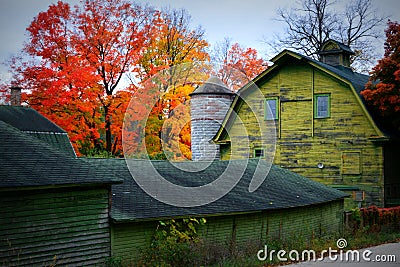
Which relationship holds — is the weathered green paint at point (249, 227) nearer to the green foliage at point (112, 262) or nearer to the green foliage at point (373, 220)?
the green foliage at point (112, 262)

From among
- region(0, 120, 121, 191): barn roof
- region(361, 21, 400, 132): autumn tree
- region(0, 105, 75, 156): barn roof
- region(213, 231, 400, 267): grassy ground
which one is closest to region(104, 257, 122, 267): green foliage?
region(0, 120, 121, 191): barn roof

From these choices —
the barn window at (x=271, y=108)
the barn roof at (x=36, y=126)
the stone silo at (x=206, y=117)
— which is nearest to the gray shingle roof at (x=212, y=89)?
the stone silo at (x=206, y=117)

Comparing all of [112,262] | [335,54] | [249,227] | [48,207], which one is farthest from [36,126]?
[335,54]

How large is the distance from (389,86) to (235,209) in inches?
472

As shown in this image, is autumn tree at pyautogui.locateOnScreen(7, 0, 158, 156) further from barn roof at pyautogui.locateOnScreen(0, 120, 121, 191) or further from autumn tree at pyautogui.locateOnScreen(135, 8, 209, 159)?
barn roof at pyautogui.locateOnScreen(0, 120, 121, 191)

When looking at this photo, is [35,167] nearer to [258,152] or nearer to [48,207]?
[48,207]

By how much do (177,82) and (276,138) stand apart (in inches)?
375

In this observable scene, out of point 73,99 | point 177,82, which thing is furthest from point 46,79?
point 177,82

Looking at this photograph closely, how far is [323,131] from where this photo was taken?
27.8 metres

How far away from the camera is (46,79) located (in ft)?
98.7

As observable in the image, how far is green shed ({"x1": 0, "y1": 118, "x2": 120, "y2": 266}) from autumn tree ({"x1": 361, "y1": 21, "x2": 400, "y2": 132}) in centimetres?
1544

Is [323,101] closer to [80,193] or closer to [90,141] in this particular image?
[90,141]

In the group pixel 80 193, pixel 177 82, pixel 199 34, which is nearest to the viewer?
pixel 80 193

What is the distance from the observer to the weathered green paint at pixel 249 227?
1491cm
